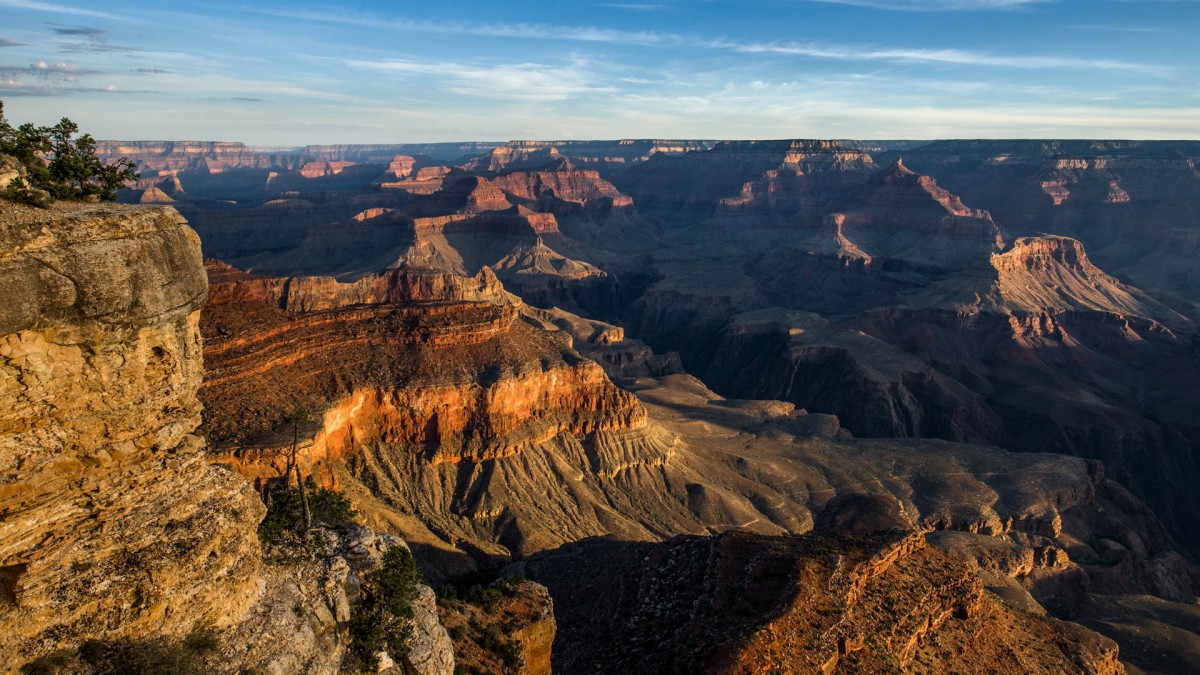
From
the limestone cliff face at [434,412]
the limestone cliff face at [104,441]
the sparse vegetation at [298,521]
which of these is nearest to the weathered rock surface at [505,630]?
the sparse vegetation at [298,521]

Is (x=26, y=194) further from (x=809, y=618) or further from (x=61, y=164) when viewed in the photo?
(x=809, y=618)

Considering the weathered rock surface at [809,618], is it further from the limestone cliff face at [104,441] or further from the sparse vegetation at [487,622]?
the limestone cliff face at [104,441]

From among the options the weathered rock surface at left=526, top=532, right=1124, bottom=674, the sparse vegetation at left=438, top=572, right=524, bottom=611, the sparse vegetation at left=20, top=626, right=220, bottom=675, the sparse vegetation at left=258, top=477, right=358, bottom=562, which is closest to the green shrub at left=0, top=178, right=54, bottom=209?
the sparse vegetation at left=20, top=626, right=220, bottom=675

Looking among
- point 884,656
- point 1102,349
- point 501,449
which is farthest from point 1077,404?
point 884,656

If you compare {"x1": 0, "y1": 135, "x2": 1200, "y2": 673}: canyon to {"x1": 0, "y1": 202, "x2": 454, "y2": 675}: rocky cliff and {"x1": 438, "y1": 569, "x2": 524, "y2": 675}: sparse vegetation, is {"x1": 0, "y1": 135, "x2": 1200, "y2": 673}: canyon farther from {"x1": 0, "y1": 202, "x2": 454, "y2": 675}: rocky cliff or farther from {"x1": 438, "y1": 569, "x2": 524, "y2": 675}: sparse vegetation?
{"x1": 438, "y1": 569, "x2": 524, "y2": 675}: sparse vegetation

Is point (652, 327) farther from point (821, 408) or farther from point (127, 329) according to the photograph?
point (127, 329)

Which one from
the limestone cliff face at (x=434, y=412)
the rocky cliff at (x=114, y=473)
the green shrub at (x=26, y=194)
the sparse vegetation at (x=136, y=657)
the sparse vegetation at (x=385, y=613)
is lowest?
the limestone cliff face at (x=434, y=412)
